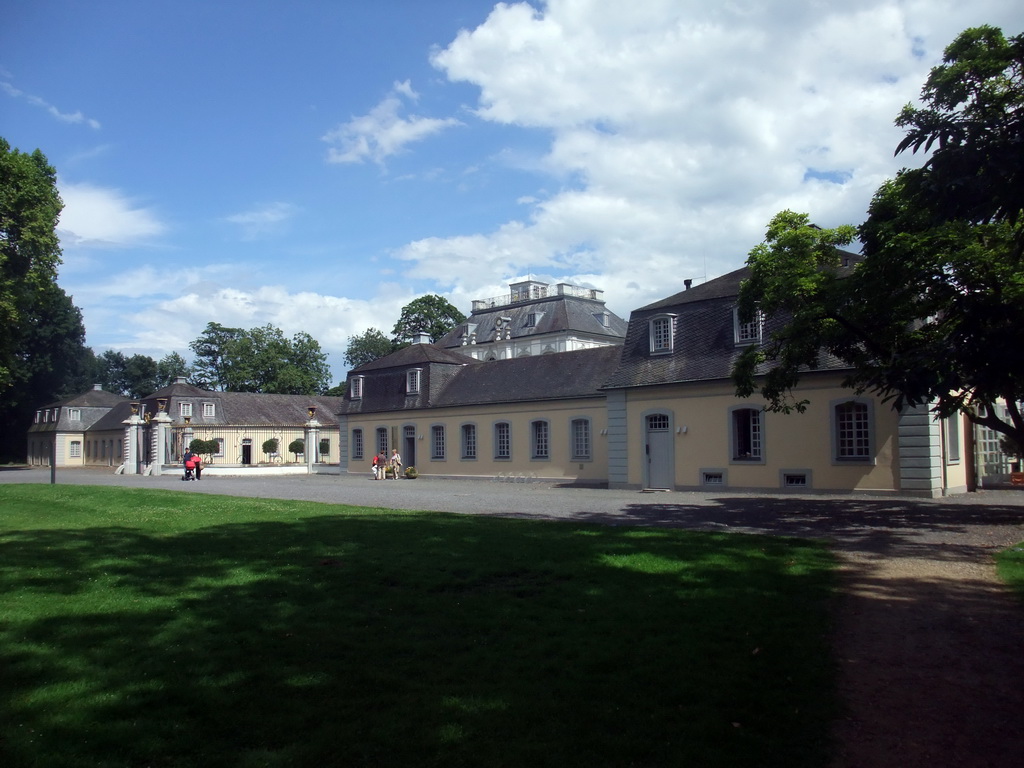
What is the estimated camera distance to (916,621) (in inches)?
271

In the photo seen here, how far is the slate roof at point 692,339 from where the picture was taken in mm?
23500

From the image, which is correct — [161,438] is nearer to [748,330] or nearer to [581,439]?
[581,439]

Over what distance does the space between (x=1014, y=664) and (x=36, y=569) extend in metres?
9.26

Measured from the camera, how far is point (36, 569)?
891 centimetres

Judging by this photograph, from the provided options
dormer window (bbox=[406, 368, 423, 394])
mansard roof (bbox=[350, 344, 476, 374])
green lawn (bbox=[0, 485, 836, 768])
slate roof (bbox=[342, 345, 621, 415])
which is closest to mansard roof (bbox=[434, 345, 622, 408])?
slate roof (bbox=[342, 345, 621, 415])

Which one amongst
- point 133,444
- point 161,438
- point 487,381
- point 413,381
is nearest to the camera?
point 487,381

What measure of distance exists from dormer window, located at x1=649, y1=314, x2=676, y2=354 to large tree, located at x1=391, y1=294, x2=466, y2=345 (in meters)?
46.5

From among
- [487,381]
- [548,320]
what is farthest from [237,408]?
[487,381]

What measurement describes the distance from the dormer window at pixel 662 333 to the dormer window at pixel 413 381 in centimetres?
1439

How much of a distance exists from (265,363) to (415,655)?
227 feet

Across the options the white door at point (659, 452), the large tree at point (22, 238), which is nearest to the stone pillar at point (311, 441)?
the large tree at point (22, 238)

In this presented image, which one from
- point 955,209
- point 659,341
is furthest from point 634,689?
point 659,341

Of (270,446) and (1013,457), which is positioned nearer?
(1013,457)

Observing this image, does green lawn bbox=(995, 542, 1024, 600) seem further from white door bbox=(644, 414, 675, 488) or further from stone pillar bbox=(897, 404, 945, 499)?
white door bbox=(644, 414, 675, 488)
